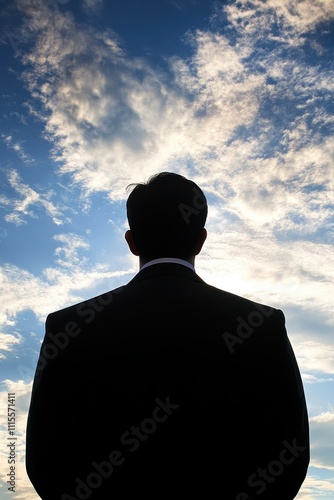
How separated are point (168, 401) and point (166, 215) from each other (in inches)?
49.3

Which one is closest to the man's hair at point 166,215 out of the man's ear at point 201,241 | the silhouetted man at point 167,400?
the man's ear at point 201,241

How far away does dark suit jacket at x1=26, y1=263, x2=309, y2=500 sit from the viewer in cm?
245

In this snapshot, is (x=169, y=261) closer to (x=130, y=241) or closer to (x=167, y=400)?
(x=130, y=241)

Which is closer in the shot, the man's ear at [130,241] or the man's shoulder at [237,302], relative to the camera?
the man's shoulder at [237,302]

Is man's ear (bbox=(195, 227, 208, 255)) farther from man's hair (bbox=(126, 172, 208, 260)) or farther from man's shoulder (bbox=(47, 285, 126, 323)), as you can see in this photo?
man's shoulder (bbox=(47, 285, 126, 323))

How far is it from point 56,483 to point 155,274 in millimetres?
1283

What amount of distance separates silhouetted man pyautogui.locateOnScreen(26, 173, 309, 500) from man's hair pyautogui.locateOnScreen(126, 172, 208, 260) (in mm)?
325

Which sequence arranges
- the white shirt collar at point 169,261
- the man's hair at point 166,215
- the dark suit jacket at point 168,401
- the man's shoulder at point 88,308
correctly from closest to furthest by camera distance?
the dark suit jacket at point 168,401 < the man's shoulder at point 88,308 < the white shirt collar at point 169,261 < the man's hair at point 166,215

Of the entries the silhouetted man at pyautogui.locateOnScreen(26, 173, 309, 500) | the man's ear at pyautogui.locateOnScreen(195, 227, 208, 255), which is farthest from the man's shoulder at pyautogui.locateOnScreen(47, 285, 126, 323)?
the man's ear at pyautogui.locateOnScreen(195, 227, 208, 255)

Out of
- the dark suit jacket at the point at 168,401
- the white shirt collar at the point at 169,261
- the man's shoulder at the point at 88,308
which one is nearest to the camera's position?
the dark suit jacket at the point at 168,401

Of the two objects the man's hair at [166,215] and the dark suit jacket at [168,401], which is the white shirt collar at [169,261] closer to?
the man's hair at [166,215]

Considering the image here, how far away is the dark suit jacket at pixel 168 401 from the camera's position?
2.45 metres
